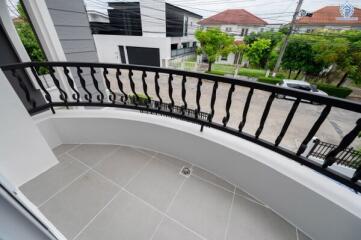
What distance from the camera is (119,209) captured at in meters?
1.19

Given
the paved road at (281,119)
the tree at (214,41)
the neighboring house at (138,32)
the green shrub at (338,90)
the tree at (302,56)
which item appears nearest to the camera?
the paved road at (281,119)

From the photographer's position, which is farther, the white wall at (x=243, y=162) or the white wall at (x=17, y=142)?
the white wall at (x=17, y=142)

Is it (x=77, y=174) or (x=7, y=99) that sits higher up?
(x=7, y=99)

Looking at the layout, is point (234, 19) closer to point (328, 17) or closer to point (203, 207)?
point (328, 17)

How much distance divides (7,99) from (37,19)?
Answer: 1656 mm

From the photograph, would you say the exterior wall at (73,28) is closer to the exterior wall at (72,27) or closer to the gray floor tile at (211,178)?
the exterior wall at (72,27)

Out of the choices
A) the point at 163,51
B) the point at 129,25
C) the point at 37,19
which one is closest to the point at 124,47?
the point at 129,25

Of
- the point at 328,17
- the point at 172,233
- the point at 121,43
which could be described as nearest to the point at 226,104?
the point at 172,233

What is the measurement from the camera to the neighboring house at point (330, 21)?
1408cm

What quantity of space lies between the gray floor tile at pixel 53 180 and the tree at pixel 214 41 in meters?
11.8

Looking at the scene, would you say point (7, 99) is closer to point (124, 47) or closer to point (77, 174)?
point (77, 174)

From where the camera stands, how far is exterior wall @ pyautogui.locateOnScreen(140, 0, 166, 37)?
439 inches

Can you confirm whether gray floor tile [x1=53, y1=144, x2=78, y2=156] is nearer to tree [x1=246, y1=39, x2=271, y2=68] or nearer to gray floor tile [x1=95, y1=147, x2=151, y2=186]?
gray floor tile [x1=95, y1=147, x2=151, y2=186]

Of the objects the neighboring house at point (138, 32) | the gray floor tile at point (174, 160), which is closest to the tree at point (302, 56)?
the neighboring house at point (138, 32)
